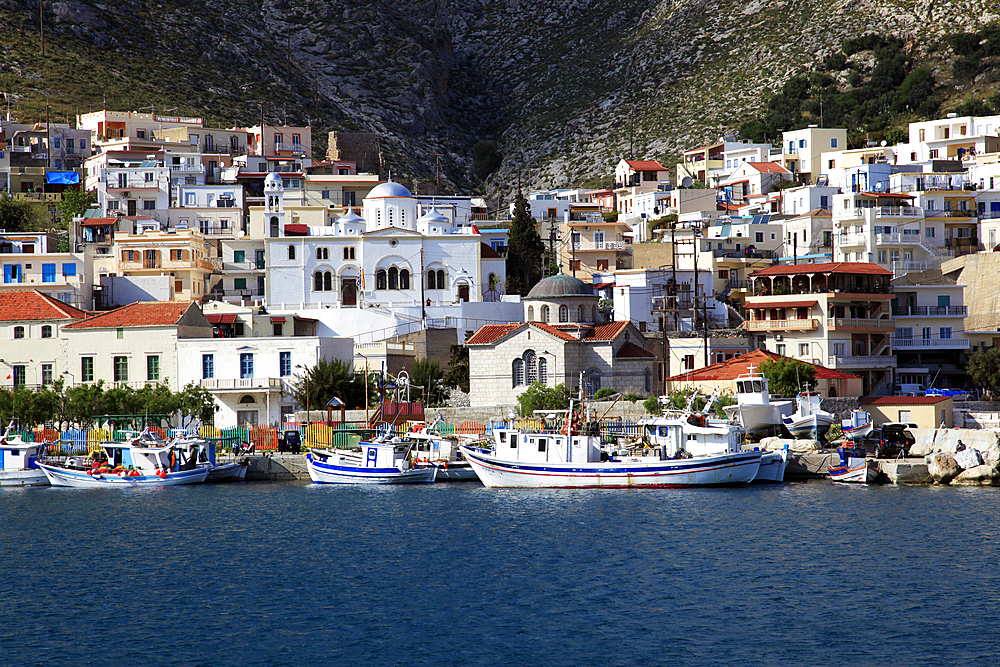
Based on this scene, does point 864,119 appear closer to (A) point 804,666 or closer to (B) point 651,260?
(B) point 651,260

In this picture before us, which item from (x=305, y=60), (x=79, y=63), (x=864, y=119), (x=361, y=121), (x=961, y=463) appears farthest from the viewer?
(x=305, y=60)

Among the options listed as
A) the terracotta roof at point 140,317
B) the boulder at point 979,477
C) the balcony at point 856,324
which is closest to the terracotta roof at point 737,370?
the balcony at point 856,324

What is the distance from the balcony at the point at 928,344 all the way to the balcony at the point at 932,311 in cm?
141

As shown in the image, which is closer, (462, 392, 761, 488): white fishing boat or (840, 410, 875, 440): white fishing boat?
(462, 392, 761, 488): white fishing boat

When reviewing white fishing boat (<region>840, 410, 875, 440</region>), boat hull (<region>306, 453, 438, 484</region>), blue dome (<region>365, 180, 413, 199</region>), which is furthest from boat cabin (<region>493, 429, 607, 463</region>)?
blue dome (<region>365, 180, 413, 199</region>)

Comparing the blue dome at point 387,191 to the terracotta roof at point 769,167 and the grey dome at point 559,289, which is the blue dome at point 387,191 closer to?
the grey dome at point 559,289

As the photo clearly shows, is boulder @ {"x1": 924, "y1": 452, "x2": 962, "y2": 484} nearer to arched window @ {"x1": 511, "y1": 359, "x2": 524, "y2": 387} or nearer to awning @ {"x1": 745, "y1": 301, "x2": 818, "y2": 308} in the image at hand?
awning @ {"x1": 745, "y1": 301, "x2": 818, "y2": 308}

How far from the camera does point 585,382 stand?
5997 cm

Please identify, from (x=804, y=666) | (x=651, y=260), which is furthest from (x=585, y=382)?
A: (x=804, y=666)

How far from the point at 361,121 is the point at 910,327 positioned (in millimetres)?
80960

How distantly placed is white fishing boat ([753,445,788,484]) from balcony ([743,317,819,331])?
1634cm

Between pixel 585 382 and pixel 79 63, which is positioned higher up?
pixel 79 63

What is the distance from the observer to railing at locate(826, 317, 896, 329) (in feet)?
206

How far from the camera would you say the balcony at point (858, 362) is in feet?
206
